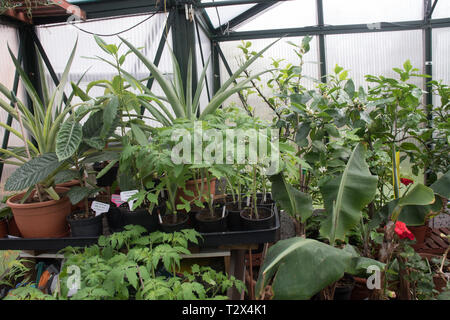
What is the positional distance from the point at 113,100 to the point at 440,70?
3503 millimetres

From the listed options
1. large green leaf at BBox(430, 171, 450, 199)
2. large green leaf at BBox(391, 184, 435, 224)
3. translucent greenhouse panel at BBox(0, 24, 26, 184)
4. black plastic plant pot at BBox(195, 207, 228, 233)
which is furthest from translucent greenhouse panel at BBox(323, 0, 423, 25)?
translucent greenhouse panel at BBox(0, 24, 26, 184)

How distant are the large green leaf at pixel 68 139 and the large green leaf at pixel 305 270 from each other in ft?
2.99

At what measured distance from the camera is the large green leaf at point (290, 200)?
1.29m

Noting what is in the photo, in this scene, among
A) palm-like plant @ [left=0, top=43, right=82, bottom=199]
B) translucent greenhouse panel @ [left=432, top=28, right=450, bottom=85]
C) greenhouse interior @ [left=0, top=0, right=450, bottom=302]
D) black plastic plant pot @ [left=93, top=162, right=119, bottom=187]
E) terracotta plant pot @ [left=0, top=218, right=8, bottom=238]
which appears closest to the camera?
greenhouse interior @ [left=0, top=0, right=450, bottom=302]

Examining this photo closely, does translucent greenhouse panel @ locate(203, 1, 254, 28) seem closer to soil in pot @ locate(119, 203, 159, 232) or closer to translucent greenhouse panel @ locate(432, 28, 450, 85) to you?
translucent greenhouse panel @ locate(432, 28, 450, 85)

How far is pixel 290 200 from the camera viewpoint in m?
1.29

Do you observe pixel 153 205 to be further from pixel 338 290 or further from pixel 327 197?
pixel 338 290

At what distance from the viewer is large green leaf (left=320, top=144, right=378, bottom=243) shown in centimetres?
111

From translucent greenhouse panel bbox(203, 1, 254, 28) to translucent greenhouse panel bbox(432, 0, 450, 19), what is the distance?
75.4 inches

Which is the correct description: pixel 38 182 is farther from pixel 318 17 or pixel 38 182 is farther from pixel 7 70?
pixel 318 17

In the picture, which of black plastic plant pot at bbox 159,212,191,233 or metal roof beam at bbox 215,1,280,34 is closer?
black plastic plant pot at bbox 159,212,191,233

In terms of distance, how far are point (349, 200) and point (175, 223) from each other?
73cm

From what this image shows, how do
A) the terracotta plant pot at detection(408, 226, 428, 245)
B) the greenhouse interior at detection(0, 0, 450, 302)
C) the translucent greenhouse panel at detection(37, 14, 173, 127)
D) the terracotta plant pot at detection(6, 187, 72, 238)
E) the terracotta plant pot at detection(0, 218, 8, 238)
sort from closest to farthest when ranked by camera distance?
the greenhouse interior at detection(0, 0, 450, 302), the terracotta plant pot at detection(6, 187, 72, 238), the terracotta plant pot at detection(0, 218, 8, 238), the terracotta plant pot at detection(408, 226, 428, 245), the translucent greenhouse panel at detection(37, 14, 173, 127)
